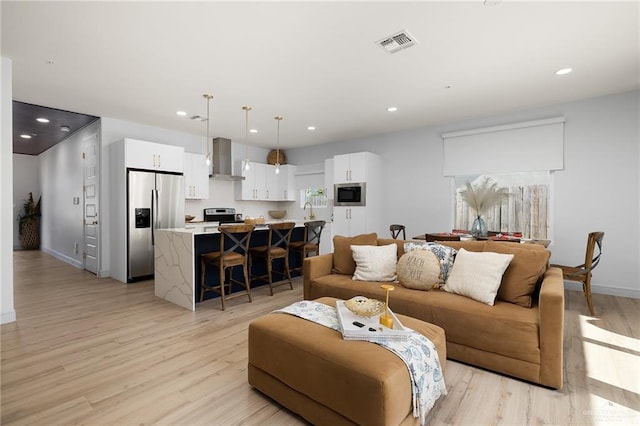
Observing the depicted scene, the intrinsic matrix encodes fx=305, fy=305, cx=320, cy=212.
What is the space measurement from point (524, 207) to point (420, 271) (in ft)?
9.90

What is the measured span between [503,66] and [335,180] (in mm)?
3589

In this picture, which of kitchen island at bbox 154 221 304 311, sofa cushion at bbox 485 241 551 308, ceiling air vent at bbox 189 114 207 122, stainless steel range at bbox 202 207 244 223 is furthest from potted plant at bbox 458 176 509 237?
stainless steel range at bbox 202 207 244 223

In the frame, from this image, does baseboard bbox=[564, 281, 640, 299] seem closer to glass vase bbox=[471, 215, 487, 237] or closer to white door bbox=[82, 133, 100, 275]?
glass vase bbox=[471, 215, 487, 237]

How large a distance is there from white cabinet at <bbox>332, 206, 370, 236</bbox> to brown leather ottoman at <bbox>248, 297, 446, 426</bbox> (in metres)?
3.86

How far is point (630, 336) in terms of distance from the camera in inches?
110

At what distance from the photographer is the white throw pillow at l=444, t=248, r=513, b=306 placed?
2352mm

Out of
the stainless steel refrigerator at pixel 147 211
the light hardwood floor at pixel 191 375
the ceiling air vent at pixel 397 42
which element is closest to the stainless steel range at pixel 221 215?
the stainless steel refrigerator at pixel 147 211

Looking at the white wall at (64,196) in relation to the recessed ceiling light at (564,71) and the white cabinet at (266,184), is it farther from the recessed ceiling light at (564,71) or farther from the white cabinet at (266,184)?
the recessed ceiling light at (564,71)

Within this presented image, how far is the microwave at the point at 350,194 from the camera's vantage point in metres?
5.80

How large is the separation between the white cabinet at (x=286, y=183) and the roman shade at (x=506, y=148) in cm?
363

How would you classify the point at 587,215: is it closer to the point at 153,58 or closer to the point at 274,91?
the point at 274,91

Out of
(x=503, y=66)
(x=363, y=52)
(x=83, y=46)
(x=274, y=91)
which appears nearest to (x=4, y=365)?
(x=83, y=46)

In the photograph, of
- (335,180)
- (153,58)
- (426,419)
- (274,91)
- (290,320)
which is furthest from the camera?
(335,180)

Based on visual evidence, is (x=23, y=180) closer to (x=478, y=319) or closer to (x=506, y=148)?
(x=478, y=319)
